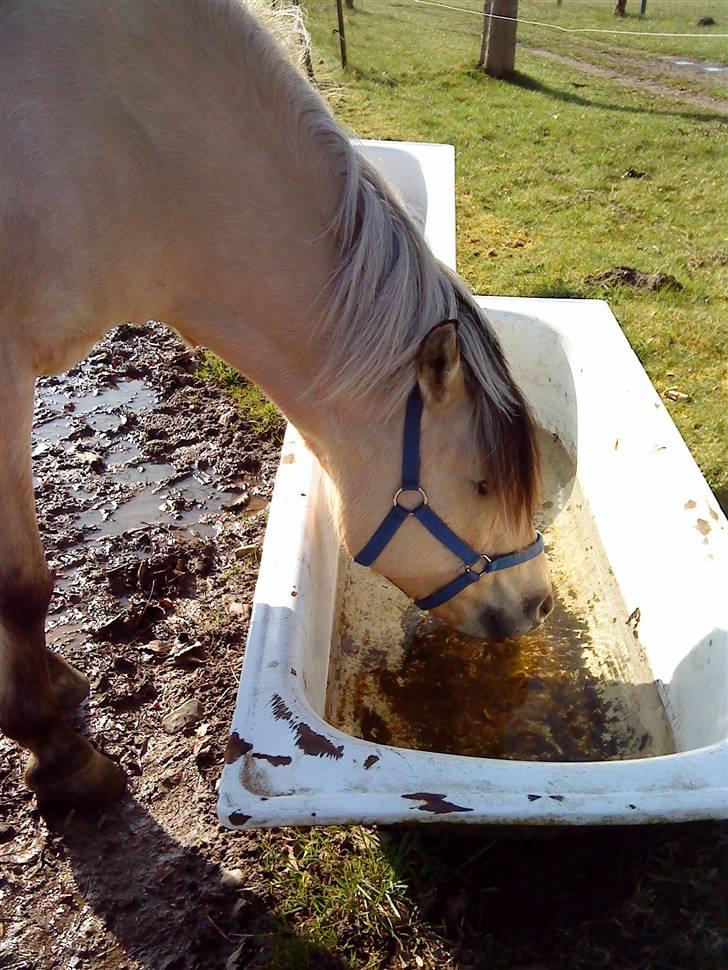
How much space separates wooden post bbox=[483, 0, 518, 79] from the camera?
8.51m

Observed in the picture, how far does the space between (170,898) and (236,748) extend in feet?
1.89

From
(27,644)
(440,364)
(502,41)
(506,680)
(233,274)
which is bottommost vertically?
(506,680)

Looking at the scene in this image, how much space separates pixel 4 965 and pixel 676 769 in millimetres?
1437

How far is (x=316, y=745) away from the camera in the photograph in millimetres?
1349

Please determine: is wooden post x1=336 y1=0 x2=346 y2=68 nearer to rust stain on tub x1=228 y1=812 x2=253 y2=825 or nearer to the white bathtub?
the white bathtub

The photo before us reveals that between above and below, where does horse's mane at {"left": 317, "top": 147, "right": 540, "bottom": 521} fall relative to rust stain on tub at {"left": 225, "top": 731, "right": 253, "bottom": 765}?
above

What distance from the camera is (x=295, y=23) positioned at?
170 centimetres

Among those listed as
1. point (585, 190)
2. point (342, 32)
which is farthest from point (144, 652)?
point (342, 32)

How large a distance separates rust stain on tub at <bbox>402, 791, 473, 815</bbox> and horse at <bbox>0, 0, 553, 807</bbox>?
600 millimetres

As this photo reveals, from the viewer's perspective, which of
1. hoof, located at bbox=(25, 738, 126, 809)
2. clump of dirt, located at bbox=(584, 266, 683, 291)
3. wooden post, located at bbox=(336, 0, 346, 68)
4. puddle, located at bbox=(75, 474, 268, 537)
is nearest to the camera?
hoof, located at bbox=(25, 738, 126, 809)

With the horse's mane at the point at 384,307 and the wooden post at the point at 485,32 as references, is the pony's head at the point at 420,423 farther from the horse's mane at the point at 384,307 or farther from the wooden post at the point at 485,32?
the wooden post at the point at 485,32

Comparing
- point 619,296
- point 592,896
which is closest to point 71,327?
point 592,896

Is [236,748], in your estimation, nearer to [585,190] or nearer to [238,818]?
[238,818]

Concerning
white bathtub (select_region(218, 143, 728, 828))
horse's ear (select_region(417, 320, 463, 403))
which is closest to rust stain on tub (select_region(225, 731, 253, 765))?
white bathtub (select_region(218, 143, 728, 828))
